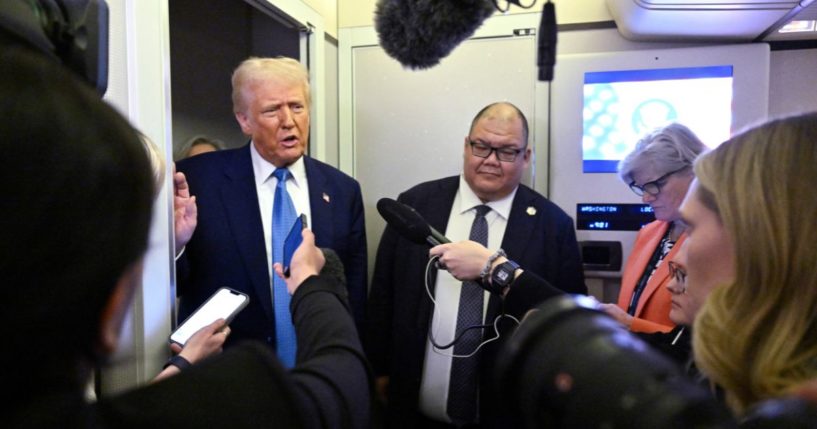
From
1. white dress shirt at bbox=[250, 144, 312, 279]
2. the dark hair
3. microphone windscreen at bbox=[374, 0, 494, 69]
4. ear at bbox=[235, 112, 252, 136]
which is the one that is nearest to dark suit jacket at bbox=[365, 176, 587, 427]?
white dress shirt at bbox=[250, 144, 312, 279]

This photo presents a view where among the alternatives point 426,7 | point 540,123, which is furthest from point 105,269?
point 540,123

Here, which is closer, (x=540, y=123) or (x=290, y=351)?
(x=290, y=351)

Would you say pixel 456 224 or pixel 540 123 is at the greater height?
pixel 540 123

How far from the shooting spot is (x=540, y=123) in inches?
90.8

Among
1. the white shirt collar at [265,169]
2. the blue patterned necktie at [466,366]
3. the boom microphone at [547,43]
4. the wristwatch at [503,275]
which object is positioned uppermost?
the boom microphone at [547,43]

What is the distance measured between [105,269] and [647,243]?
1.80 m

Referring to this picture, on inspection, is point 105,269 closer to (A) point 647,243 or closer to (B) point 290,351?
(B) point 290,351

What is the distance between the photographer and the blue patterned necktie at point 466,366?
1.81m

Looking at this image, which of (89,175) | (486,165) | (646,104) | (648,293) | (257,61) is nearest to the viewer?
(89,175)

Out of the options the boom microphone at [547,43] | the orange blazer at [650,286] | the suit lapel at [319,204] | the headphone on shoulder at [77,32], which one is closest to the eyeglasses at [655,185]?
the orange blazer at [650,286]

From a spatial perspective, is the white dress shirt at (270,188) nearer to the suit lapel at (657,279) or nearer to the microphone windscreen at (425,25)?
the microphone windscreen at (425,25)

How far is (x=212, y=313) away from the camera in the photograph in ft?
4.79

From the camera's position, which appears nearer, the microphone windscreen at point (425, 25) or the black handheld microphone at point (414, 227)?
the microphone windscreen at point (425, 25)

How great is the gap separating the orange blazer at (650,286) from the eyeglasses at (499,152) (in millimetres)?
530
